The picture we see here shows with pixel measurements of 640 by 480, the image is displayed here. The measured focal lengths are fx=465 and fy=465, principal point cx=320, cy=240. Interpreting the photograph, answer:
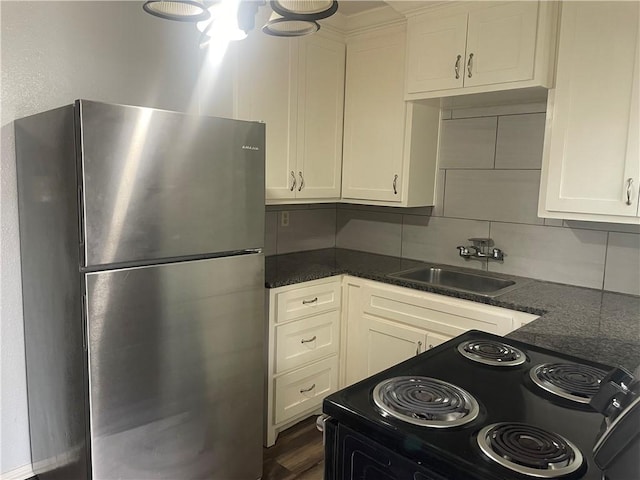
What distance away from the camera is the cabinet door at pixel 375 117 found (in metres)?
2.66

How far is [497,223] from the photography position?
265cm

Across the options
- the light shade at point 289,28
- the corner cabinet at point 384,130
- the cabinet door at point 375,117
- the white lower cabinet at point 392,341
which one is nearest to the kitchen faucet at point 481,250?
the corner cabinet at point 384,130

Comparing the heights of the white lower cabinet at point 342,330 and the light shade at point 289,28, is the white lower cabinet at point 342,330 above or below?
below

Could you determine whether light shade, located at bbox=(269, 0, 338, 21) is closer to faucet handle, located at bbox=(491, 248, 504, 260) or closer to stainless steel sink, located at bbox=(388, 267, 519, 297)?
stainless steel sink, located at bbox=(388, 267, 519, 297)

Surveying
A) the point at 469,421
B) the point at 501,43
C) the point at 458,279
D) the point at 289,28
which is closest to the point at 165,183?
the point at 289,28

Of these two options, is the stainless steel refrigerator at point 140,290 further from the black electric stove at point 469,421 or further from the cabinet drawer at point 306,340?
the black electric stove at point 469,421

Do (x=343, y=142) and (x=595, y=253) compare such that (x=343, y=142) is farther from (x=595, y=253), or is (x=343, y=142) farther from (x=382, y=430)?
(x=382, y=430)

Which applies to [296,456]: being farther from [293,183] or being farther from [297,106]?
[297,106]

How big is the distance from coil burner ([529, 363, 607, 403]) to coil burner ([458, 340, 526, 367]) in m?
0.07

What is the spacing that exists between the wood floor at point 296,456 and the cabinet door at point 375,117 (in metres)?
1.40

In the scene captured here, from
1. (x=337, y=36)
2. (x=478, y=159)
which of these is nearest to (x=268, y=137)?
(x=337, y=36)

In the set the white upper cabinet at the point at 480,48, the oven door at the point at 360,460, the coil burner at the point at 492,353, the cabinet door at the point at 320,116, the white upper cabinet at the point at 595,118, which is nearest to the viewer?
the oven door at the point at 360,460

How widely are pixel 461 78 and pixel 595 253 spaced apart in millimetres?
1097

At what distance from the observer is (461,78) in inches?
91.2
